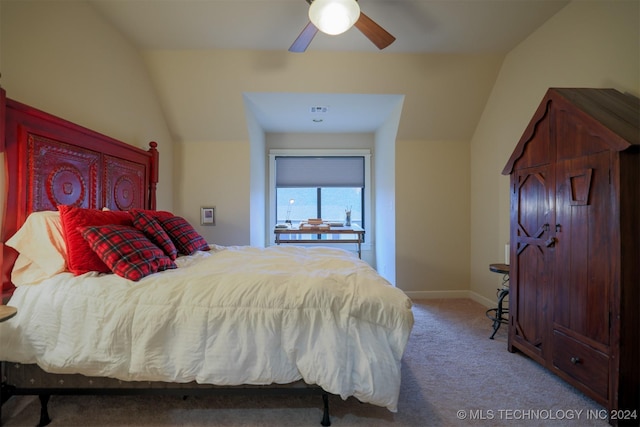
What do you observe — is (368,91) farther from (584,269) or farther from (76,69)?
(76,69)

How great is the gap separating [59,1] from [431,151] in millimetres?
3718

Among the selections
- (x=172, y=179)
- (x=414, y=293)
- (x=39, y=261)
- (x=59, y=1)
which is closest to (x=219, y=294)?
(x=39, y=261)

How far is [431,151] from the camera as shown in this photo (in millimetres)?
3465

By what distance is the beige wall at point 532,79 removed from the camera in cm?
176

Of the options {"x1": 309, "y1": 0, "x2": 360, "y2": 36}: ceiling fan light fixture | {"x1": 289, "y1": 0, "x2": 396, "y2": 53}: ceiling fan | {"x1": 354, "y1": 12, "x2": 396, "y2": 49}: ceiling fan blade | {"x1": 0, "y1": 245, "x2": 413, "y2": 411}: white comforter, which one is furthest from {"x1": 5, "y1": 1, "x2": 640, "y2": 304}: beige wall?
{"x1": 0, "y1": 245, "x2": 413, "y2": 411}: white comforter

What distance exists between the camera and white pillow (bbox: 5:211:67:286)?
4.71ft

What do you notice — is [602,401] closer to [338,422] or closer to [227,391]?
[338,422]

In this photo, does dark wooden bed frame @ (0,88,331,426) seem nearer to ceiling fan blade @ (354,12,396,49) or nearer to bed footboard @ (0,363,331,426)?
bed footboard @ (0,363,331,426)

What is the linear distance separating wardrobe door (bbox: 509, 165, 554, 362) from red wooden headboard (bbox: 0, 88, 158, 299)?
3.16 m

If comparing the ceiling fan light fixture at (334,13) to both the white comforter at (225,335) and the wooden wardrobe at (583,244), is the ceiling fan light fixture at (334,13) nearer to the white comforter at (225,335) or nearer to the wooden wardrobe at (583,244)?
the wooden wardrobe at (583,244)

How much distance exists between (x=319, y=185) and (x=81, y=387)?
359 cm

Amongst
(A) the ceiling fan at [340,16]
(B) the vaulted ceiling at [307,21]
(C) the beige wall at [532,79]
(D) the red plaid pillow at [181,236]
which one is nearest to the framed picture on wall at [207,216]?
(D) the red plaid pillow at [181,236]

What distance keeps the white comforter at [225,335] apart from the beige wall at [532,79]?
2223 mm

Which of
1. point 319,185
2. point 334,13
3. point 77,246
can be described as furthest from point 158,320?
point 319,185
